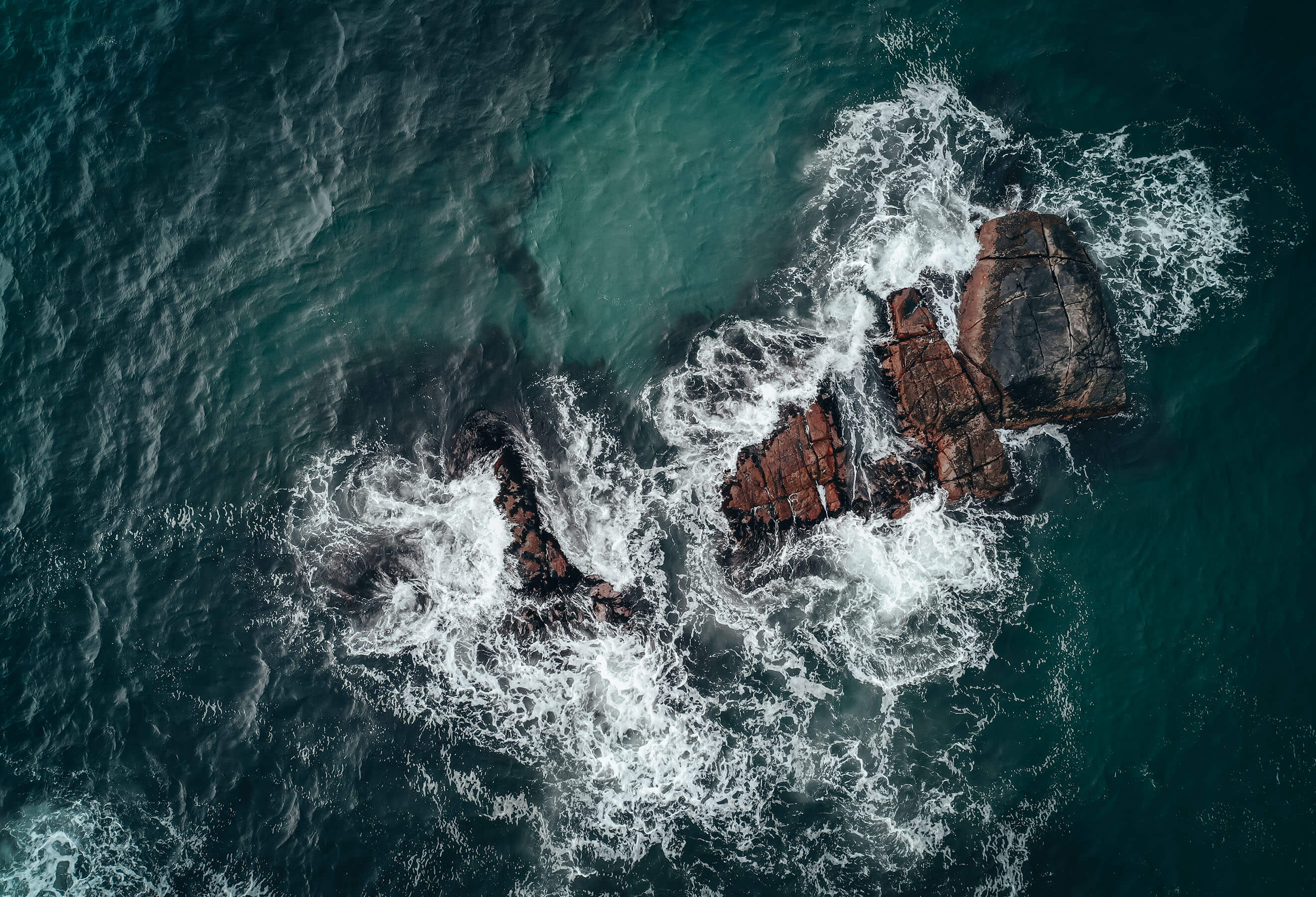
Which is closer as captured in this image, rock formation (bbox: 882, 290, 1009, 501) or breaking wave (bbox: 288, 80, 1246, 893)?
breaking wave (bbox: 288, 80, 1246, 893)

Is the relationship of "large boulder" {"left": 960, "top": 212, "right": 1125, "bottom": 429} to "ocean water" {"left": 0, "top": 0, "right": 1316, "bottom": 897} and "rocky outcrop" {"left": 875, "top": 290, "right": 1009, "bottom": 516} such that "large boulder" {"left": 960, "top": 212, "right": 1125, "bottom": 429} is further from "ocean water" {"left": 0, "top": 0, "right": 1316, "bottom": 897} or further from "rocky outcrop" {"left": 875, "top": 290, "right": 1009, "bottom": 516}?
"ocean water" {"left": 0, "top": 0, "right": 1316, "bottom": 897}

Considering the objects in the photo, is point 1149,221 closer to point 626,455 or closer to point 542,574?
point 626,455

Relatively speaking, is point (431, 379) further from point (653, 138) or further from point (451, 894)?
point (451, 894)

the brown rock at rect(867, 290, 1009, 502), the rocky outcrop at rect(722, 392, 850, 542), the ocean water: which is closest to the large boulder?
the brown rock at rect(867, 290, 1009, 502)

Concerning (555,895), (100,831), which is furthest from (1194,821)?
(100,831)

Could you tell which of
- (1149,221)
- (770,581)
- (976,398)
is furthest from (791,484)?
(1149,221)

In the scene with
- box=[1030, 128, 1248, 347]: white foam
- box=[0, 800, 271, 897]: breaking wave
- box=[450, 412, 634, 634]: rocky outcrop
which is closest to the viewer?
box=[0, 800, 271, 897]: breaking wave

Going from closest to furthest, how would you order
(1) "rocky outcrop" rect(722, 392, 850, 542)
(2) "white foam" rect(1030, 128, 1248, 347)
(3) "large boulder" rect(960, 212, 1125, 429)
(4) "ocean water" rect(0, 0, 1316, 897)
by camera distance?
(4) "ocean water" rect(0, 0, 1316, 897)
(3) "large boulder" rect(960, 212, 1125, 429)
(1) "rocky outcrop" rect(722, 392, 850, 542)
(2) "white foam" rect(1030, 128, 1248, 347)

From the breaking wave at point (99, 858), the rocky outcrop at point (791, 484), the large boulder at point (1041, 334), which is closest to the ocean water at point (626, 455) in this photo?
the breaking wave at point (99, 858)
